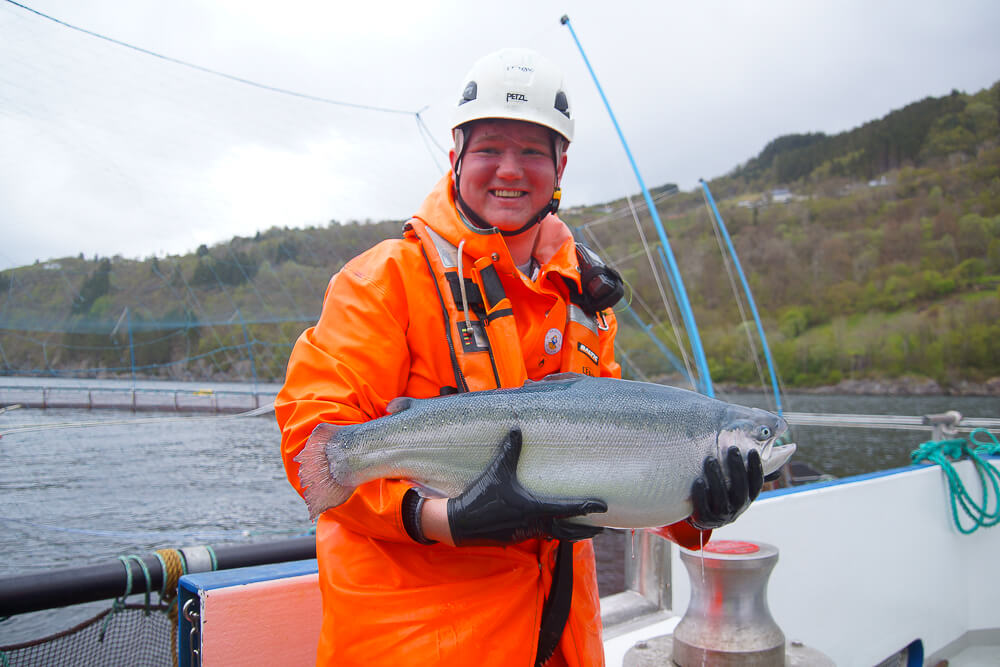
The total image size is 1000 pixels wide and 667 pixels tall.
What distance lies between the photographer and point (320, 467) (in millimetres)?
1935

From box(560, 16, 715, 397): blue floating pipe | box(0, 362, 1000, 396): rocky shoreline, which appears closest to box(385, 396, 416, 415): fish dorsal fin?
box(560, 16, 715, 397): blue floating pipe

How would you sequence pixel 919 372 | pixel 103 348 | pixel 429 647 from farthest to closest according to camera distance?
pixel 919 372 → pixel 103 348 → pixel 429 647

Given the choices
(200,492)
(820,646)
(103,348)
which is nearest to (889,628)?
(820,646)

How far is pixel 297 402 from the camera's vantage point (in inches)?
78.4

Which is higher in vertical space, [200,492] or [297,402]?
[297,402]

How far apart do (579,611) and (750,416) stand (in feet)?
3.10

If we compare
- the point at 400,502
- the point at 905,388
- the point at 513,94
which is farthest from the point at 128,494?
the point at 905,388

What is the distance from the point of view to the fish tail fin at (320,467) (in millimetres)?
1921

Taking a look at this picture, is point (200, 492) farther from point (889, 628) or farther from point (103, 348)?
point (889, 628)

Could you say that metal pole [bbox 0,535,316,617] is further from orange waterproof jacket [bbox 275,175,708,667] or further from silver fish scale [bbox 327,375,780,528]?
silver fish scale [bbox 327,375,780,528]

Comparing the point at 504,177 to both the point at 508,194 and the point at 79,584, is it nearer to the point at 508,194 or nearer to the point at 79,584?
the point at 508,194

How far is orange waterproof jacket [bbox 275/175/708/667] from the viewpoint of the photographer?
1.93 meters

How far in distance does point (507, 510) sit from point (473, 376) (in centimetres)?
51

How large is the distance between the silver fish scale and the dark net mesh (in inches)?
89.3
